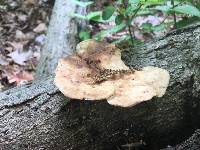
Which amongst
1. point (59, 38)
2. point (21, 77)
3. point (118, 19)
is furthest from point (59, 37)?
point (118, 19)

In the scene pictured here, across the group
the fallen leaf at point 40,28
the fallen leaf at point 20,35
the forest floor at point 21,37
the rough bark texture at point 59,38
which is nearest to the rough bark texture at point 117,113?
the rough bark texture at point 59,38

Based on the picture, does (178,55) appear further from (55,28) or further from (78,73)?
(55,28)

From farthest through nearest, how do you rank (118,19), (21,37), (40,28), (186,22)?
(40,28), (21,37), (186,22), (118,19)

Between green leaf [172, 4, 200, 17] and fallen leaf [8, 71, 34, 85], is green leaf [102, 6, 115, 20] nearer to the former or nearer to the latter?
green leaf [172, 4, 200, 17]

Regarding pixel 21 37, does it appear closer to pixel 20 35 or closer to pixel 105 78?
pixel 20 35

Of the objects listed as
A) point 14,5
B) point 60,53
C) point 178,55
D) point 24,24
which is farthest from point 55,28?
point 178,55

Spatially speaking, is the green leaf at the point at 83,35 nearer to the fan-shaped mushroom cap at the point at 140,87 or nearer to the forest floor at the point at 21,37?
the forest floor at the point at 21,37
